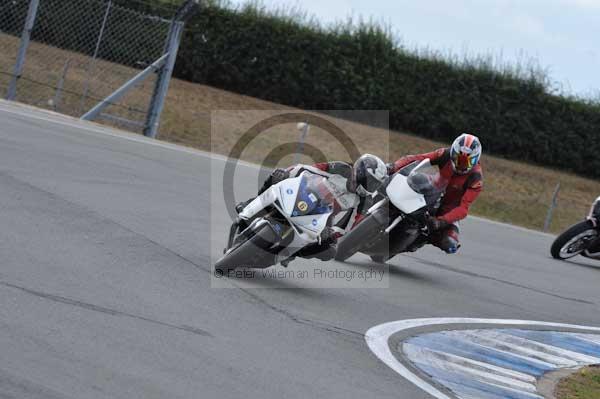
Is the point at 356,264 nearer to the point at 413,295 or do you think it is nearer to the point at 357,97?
the point at 413,295

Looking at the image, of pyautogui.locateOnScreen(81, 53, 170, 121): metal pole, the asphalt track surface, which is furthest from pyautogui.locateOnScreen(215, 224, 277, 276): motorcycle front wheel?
pyautogui.locateOnScreen(81, 53, 170, 121): metal pole

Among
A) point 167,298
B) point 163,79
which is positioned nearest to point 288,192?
point 167,298

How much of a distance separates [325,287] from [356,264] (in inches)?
67.3

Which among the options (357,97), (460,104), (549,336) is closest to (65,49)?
(357,97)

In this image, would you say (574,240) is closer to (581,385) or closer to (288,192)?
(581,385)

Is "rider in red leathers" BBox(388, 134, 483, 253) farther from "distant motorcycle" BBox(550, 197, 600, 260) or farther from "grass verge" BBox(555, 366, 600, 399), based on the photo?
"distant motorcycle" BBox(550, 197, 600, 260)

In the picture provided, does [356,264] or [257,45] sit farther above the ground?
[257,45]

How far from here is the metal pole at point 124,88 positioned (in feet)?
61.2

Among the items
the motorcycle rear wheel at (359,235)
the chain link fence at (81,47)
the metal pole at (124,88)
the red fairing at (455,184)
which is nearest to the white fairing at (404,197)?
the motorcycle rear wheel at (359,235)

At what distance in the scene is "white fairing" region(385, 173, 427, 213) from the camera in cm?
1083

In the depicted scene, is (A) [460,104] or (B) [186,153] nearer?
(B) [186,153]

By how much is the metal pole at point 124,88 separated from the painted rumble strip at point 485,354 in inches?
404

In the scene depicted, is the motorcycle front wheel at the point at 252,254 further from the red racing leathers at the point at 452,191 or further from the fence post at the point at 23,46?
the fence post at the point at 23,46

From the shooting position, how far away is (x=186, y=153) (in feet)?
59.1
